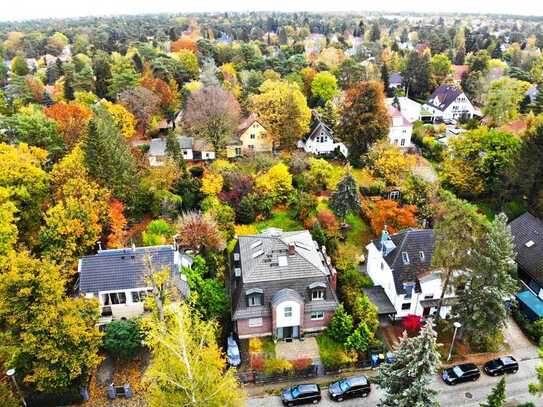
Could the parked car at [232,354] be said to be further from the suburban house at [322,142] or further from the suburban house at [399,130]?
the suburban house at [399,130]

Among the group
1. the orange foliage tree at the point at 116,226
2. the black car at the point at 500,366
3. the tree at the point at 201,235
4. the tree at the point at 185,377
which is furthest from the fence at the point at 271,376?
the orange foliage tree at the point at 116,226

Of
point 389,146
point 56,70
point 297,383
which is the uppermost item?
point 56,70

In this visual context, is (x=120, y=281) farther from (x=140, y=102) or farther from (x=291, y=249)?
(x=140, y=102)

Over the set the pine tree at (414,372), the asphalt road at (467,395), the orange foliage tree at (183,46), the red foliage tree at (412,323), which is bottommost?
the asphalt road at (467,395)

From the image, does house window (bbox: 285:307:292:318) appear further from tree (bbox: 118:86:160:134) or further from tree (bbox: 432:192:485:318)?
tree (bbox: 118:86:160:134)

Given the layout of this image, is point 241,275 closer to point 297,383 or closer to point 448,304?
point 297,383

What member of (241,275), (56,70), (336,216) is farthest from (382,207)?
(56,70)

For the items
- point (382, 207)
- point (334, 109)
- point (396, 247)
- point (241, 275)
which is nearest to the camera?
point (241, 275)
